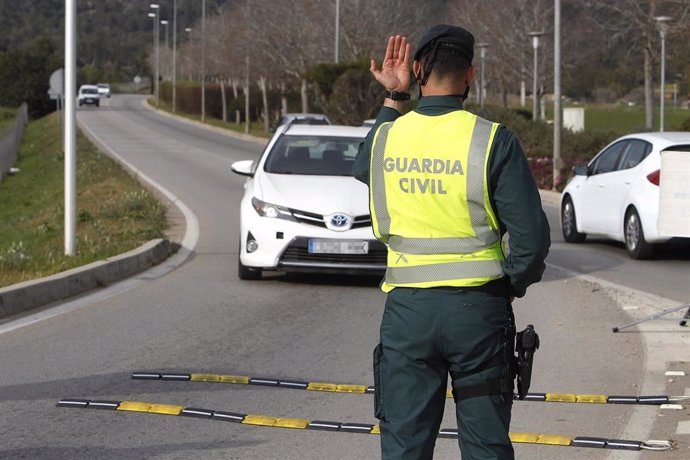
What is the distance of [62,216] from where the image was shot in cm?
2333

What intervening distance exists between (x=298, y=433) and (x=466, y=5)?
7274 cm

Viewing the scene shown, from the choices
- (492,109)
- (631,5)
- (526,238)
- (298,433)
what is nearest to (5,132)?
(492,109)

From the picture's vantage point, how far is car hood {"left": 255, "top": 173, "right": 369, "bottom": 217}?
41.7 feet

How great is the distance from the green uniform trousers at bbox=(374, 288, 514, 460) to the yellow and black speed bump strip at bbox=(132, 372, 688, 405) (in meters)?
3.53

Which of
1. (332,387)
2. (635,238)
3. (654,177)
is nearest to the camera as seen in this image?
(332,387)

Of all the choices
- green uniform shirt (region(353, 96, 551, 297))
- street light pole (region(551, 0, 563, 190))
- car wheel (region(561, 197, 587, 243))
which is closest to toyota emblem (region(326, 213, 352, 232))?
car wheel (region(561, 197, 587, 243))

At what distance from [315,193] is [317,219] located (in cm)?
37

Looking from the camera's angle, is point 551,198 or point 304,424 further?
point 551,198

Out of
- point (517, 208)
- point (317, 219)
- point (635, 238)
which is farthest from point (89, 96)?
point (517, 208)

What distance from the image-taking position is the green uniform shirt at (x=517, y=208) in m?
4.07

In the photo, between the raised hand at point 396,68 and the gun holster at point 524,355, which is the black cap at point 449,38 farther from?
the gun holster at point 524,355

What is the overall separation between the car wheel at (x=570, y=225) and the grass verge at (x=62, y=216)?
5738 mm

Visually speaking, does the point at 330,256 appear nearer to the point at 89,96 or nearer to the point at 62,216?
the point at 62,216

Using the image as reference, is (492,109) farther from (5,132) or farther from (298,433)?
(298,433)
